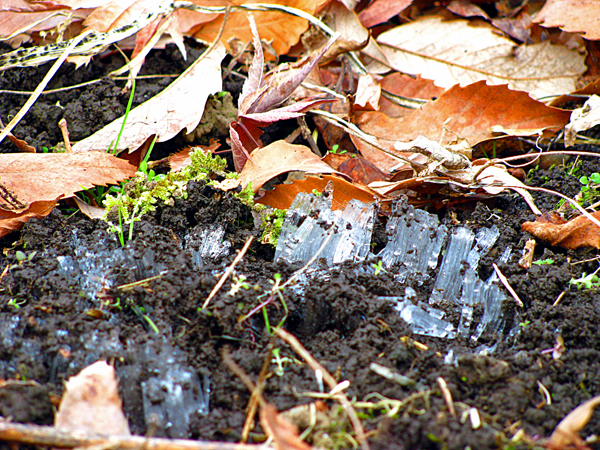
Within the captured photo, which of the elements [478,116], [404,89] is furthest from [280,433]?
[404,89]

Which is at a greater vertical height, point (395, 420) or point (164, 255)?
point (164, 255)

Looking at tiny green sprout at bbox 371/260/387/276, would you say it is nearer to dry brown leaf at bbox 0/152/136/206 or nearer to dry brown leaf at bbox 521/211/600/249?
dry brown leaf at bbox 521/211/600/249

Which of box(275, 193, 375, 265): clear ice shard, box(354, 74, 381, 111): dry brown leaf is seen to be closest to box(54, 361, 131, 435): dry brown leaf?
box(275, 193, 375, 265): clear ice shard

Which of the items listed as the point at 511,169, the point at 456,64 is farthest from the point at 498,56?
the point at 511,169

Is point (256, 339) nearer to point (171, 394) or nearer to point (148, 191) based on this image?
point (171, 394)

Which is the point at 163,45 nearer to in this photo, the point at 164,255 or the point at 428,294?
the point at 164,255
